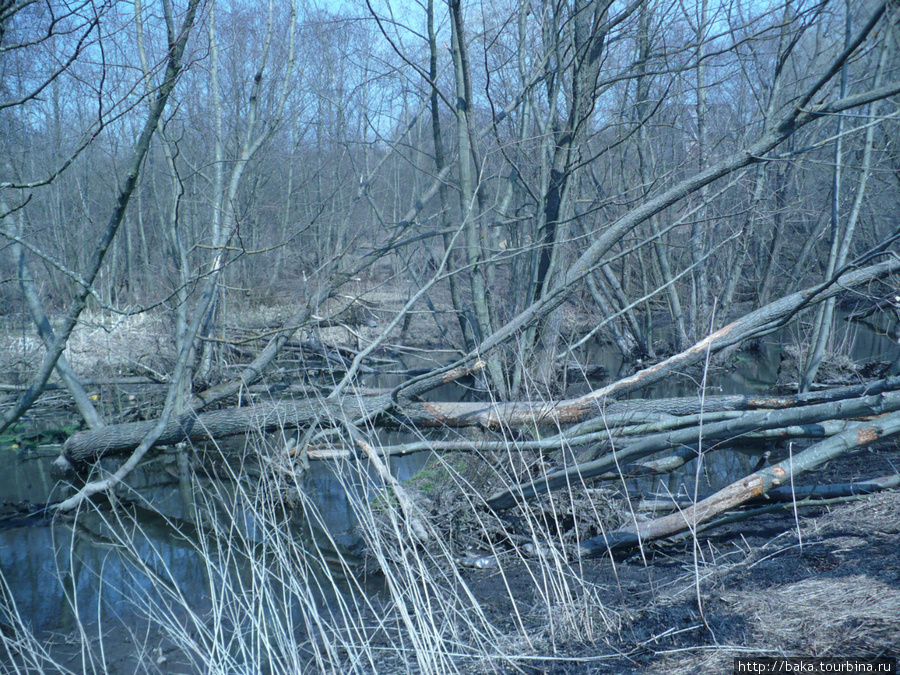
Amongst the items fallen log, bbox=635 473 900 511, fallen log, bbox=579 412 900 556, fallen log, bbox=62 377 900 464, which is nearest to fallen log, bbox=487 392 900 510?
fallen log, bbox=62 377 900 464

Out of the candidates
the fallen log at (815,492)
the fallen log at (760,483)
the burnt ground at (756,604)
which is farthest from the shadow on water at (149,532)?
the burnt ground at (756,604)

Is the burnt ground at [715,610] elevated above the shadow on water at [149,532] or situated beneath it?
elevated above

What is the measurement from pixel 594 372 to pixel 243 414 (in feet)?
23.5

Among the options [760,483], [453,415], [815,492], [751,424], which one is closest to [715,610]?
[760,483]

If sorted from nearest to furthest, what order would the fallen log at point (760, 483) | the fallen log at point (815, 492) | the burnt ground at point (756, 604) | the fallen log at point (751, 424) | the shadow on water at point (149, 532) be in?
the burnt ground at point (756, 604)
the fallen log at point (760, 483)
the fallen log at point (751, 424)
the fallen log at point (815, 492)
the shadow on water at point (149, 532)

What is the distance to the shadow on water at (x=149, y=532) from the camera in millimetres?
4625

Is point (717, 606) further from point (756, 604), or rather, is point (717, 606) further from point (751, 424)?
point (751, 424)

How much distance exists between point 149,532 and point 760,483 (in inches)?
219

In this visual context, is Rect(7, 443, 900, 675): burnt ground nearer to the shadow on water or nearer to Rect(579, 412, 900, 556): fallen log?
Rect(579, 412, 900, 556): fallen log

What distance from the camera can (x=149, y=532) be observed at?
621 centimetres

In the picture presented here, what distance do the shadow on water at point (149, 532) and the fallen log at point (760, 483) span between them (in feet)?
1.76

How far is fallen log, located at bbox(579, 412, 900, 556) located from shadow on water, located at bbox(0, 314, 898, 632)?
0.54 metres

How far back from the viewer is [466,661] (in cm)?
296

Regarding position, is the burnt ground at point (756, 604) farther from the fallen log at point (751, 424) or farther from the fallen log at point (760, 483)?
the fallen log at point (751, 424)
